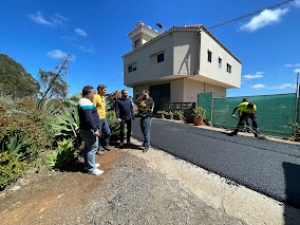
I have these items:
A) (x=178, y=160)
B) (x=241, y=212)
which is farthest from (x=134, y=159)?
(x=241, y=212)

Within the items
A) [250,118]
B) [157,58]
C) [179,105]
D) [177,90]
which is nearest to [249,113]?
[250,118]

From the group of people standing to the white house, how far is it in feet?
32.0

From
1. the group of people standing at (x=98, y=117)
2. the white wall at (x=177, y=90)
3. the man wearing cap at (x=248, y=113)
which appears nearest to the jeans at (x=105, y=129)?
the group of people standing at (x=98, y=117)

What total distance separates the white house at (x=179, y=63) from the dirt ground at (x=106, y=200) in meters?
11.7

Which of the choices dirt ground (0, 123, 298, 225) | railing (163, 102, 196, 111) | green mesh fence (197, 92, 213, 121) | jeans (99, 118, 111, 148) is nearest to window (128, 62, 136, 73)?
railing (163, 102, 196, 111)

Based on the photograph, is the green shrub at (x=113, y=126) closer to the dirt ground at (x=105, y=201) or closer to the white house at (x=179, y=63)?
the dirt ground at (x=105, y=201)

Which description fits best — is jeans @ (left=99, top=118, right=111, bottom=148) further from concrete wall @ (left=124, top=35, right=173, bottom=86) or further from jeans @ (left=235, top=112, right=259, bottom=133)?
concrete wall @ (left=124, top=35, right=173, bottom=86)

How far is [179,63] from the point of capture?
42.7ft

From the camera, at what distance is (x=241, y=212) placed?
1948 mm

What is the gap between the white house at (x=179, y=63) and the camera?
12.9 meters

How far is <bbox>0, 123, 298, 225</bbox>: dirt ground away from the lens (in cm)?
185

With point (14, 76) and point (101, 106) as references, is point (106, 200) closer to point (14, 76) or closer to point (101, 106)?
point (101, 106)

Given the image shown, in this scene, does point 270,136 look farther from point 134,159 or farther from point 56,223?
point 56,223

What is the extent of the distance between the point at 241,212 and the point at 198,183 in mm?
781
